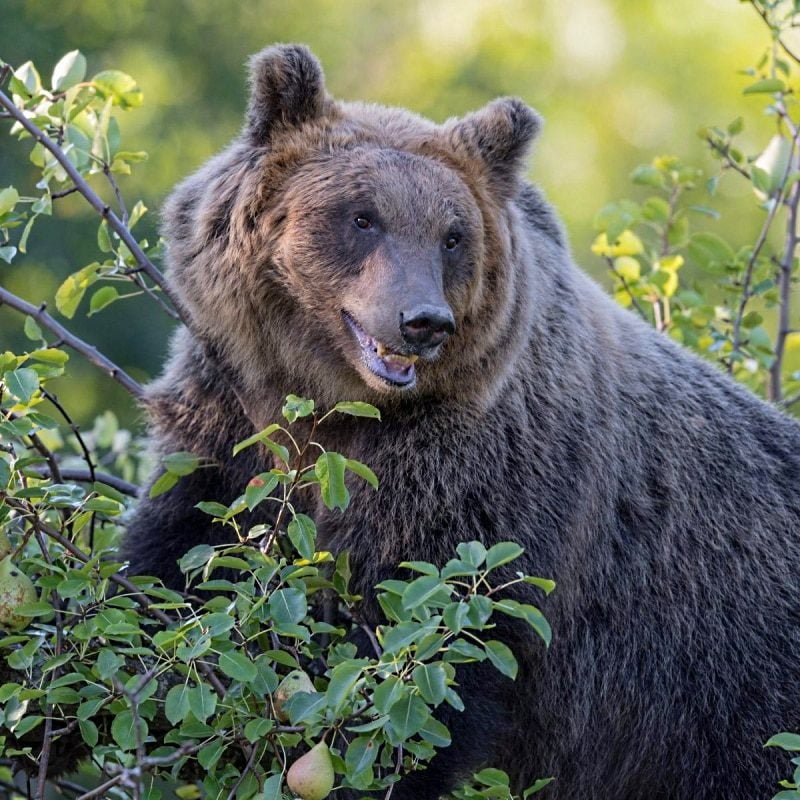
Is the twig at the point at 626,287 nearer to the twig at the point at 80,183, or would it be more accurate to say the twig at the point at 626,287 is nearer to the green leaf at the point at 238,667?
the twig at the point at 80,183

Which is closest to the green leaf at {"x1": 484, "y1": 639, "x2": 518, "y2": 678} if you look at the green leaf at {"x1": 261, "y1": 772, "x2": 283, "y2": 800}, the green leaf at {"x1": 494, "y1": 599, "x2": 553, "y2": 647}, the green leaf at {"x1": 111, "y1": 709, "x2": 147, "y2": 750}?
the green leaf at {"x1": 494, "y1": 599, "x2": 553, "y2": 647}

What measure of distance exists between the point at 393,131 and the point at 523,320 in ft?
2.26

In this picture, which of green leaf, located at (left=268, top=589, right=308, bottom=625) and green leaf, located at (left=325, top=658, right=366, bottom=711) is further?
green leaf, located at (left=268, top=589, right=308, bottom=625)

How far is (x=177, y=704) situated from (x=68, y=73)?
214 cm

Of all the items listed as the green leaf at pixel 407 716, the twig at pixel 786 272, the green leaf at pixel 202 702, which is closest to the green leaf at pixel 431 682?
the green leaf at pixel 407 716

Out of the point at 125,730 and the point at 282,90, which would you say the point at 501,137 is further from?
the point at 125,730

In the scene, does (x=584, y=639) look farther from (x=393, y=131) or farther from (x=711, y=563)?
(x=393, y=131)

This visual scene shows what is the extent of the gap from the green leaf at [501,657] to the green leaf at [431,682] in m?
0.15

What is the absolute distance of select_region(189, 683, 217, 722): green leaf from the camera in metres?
3.15

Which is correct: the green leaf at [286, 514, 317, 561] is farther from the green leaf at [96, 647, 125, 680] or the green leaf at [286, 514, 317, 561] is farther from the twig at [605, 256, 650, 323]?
the twig at [605, 256, 650, 323]

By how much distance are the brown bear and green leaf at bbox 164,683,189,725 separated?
119 cm

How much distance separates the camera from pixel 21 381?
11.6ft

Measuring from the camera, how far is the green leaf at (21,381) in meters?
3.51

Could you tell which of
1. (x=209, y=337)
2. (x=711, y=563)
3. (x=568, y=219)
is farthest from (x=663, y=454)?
(x=568, y=219)
